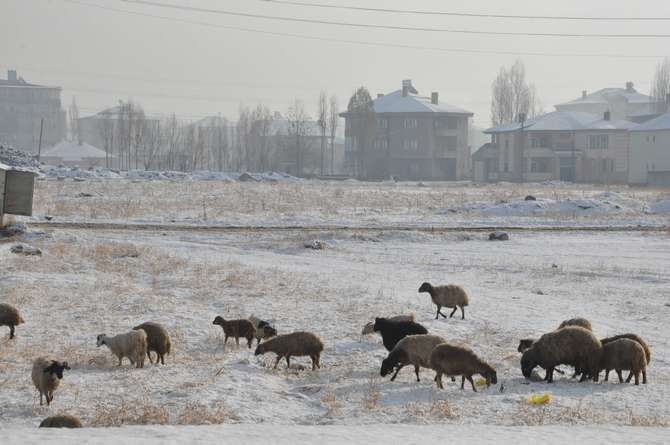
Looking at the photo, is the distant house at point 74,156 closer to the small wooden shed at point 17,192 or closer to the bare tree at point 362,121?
the bare tree at point 362,121

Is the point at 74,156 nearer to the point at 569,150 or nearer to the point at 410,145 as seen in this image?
the point at 410,145

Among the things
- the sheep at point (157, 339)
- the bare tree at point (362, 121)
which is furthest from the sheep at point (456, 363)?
the bare tree at point (362, 121)

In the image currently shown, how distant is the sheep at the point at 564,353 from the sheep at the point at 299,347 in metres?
3.06

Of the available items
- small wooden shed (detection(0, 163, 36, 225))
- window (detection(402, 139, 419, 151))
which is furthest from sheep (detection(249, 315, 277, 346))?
window (detection(402, 139, 419, 151))

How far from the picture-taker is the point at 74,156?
149125 mm

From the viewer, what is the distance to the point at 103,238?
1383 inches

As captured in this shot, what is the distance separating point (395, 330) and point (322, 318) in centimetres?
330

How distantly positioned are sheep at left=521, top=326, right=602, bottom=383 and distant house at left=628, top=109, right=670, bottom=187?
94.3 meters

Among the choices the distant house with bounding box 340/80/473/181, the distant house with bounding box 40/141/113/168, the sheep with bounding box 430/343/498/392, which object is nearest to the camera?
the sheep with bounding box 430/343/498/392

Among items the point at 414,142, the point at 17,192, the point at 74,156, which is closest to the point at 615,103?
the point at 414,142

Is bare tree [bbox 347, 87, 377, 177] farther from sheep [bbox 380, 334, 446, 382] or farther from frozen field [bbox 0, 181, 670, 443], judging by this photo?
sheep [bbox 380, 334, 446, 382]

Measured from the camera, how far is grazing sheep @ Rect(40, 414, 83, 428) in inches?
428

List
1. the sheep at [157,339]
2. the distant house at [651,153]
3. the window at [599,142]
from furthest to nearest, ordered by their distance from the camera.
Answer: the window at [599,142]
the distant house at [651,153]
the sheep at [157,339]

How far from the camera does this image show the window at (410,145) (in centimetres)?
13338
